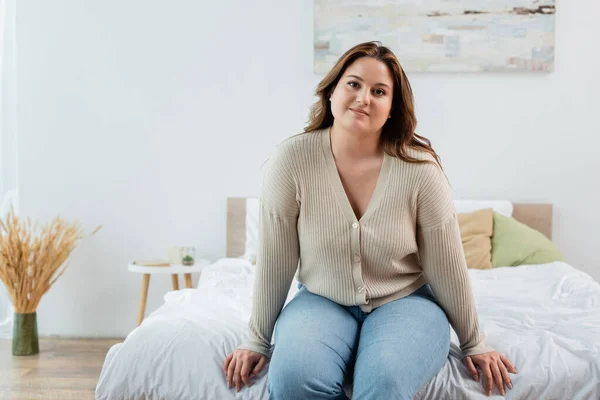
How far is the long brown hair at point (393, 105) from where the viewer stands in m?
1.72

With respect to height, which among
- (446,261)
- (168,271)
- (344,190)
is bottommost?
(168,271)

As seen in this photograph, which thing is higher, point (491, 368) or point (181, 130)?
point (181, 130)

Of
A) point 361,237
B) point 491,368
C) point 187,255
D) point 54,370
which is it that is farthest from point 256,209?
point 491,368

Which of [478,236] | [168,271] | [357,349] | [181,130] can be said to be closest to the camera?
[357,349]

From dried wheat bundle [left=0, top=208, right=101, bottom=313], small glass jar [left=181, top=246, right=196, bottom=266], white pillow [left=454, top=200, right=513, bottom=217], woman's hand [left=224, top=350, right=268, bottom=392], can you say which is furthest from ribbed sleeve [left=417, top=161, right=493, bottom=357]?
dried wheat bundle [left=0, top=208, right=101, bottom=313]

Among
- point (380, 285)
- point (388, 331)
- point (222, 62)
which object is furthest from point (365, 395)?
point (222, 62)

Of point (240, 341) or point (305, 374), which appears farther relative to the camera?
point (240, 341)

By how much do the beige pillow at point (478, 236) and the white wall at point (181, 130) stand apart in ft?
1.01

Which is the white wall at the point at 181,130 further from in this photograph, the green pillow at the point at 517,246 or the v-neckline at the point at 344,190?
the v-neckline at the point at 344,190

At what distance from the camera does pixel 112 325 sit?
3736mm

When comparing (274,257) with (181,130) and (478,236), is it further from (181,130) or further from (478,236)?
(181,130)

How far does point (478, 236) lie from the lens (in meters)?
3.20

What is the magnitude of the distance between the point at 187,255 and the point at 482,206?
1479mm

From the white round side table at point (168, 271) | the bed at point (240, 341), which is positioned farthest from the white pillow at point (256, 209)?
the bed at point (240, 341)
